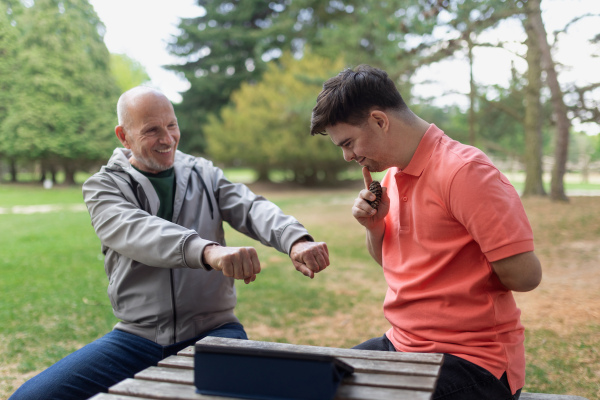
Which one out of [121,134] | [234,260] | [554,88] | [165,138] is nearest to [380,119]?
[234,260]

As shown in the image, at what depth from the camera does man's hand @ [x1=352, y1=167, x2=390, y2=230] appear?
2164mm

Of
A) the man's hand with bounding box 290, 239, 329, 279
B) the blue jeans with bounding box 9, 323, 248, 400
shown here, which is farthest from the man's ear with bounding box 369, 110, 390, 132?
the blue jeans with bounding box 9, 323, 248, 400

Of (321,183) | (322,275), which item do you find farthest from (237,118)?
(322,275)

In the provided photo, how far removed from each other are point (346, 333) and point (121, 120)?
3449 millimetres

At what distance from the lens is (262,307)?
627 centimetres

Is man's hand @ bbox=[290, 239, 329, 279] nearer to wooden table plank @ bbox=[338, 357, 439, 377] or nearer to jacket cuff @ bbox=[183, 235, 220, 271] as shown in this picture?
jacket cuff @ bbox=[183, 235, 220, 271]

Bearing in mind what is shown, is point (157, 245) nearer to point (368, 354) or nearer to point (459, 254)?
point (368, 354)

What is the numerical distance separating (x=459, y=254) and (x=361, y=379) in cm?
66

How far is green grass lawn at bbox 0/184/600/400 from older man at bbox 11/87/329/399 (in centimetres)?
207

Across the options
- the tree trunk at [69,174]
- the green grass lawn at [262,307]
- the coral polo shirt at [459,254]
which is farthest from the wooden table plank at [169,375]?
the tree trunk at [69,174]

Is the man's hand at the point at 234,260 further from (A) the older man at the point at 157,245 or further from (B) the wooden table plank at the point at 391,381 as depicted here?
(B) the wooden table plank at the point at 391,381

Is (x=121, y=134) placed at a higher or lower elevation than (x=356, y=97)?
lower

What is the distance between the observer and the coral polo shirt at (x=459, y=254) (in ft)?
5.97

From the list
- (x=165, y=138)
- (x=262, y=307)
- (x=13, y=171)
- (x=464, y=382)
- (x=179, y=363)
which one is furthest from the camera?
(x=13, y=171)
